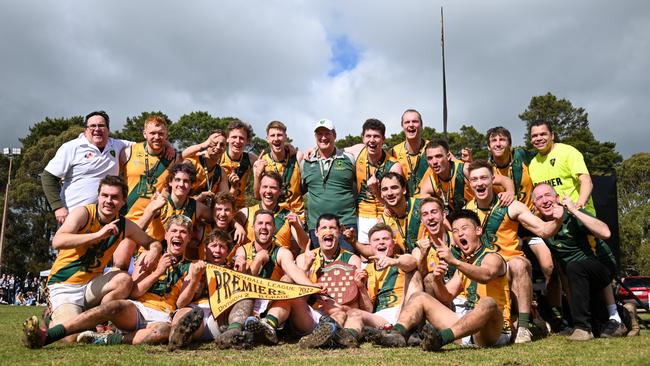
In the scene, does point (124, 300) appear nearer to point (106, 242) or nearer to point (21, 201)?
point (106, 242)

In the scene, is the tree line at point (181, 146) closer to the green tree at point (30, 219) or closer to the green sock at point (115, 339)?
the green tree at point (30, 219)

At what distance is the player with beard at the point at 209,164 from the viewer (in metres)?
8.12

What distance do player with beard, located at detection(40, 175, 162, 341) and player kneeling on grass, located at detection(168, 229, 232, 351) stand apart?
813 mm

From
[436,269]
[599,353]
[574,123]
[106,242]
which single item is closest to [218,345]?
[106,242]

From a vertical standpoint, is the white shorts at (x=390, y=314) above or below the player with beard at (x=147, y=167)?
below

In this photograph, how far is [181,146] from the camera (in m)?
43.6

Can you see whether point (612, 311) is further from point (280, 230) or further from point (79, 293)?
point (79, 293)

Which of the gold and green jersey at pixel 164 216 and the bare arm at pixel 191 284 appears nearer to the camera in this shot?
the bare arm at pixel 191 284

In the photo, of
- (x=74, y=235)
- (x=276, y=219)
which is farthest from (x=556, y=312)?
(x=74, y=235)

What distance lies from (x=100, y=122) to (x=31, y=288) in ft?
97.0

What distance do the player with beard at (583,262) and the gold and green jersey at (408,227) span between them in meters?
1.55

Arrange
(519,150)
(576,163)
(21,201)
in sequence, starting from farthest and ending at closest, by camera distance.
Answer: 1. (21,201)
2. (519,150)
3. (576,163)

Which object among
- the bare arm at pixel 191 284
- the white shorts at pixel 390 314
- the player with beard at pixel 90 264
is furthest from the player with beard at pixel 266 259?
the player with beard at pixel 90 264

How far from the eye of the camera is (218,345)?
541 cm
